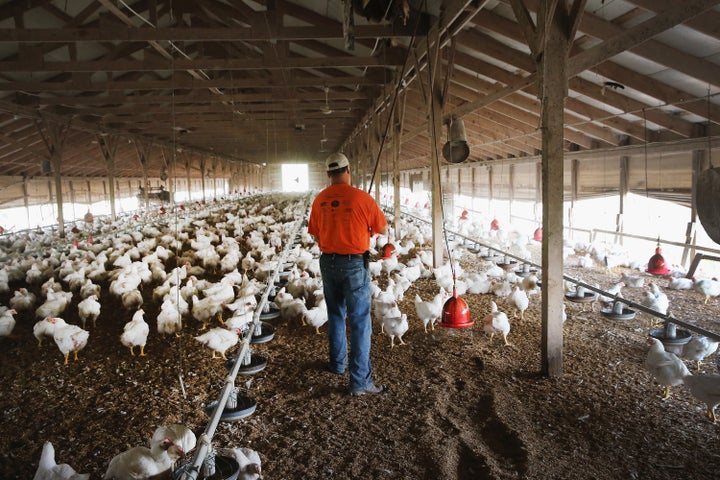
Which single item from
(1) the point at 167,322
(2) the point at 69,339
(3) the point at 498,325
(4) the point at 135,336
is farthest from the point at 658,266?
(2) the point at 69,339

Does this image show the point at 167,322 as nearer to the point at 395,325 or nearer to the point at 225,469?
the point at 395,325

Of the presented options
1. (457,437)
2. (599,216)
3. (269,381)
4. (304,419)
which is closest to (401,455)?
(457,437)

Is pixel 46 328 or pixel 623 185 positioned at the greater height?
pixel 623 185

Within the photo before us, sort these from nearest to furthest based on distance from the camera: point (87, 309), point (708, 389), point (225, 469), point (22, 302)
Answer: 1. point (225, 469)
2. point (708, 389)
3. point (87, 309)
4. point (22, 302)

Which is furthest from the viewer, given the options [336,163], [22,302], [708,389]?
[22,302]

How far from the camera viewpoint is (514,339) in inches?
177

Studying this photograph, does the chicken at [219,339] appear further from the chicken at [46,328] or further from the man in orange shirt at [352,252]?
the chicken at [46,328]

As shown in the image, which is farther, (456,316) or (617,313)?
(617,313)

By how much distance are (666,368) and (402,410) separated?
190cm

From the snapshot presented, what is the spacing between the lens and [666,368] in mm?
3072

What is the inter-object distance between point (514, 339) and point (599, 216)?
11934 millimetres

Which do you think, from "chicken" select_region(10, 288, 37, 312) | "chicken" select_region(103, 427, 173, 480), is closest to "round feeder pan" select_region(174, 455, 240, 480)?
"chicken" select_region(103, 427, 173, 480)

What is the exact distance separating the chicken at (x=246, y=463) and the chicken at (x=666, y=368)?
9.28 feet

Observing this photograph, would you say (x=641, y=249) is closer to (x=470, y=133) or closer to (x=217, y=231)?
(x=470, y=133)
